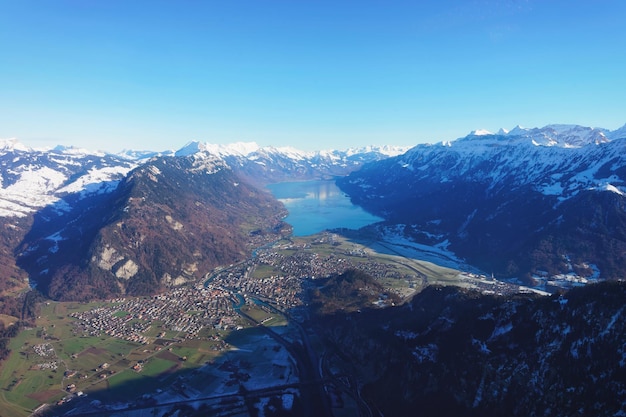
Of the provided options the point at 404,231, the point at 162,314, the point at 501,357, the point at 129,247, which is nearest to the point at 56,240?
the point at 129,247

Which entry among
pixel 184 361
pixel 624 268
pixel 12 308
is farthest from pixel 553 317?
pixel 12 308

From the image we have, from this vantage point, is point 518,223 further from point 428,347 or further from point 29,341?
point 29,341

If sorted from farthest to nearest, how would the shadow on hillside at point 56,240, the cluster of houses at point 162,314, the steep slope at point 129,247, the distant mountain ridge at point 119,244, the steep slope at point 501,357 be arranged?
the shadow on hillside at point 56,240, the distant mountain ridge at point 119,244, the steep slope at point 129,247, the cluster of houses at point 162,314, the steep slope at point 501,357

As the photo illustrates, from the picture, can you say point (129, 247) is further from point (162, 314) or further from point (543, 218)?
point (543, 218)

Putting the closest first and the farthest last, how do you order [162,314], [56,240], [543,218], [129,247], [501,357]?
[501,357] → [162,314] → [129,247] → [543,218] → [56,240]

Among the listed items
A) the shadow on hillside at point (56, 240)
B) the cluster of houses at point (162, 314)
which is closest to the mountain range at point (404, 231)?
the shadow on hillside at point (56, 240)

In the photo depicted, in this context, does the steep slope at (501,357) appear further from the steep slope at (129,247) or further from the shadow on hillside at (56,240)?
the shadow on hillside at (56,240)

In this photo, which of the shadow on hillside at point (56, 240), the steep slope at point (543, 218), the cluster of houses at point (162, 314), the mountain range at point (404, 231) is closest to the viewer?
the cluster of houses at point (162, 314)

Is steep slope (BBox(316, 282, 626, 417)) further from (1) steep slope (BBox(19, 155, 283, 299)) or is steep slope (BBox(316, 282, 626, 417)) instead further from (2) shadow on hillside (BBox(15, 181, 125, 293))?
Answer: (2) shadow on hillside (BBox(15, 181, 125, 293))
